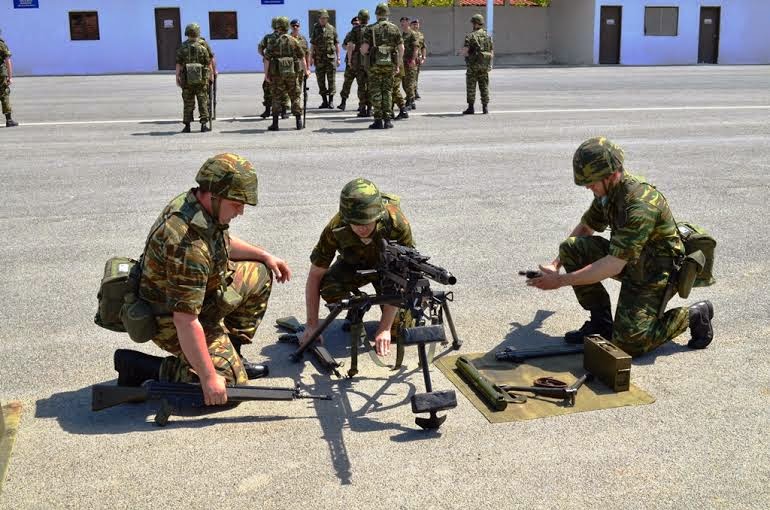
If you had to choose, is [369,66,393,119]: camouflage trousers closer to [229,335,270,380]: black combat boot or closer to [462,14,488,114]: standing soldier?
[462,14,488,114]: standing soldier

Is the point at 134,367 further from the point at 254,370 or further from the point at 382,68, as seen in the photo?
the point at 382,68

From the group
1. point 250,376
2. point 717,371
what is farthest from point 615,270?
point 250,376

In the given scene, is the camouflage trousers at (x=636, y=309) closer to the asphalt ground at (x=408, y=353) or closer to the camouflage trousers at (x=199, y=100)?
the asphalt ground at (x=408, y=353)

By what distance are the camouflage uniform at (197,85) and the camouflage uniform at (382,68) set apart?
306cm

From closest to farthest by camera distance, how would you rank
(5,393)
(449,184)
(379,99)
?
(5,393)
(449,184)
(379,99)

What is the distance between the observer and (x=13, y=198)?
9977 millimetres

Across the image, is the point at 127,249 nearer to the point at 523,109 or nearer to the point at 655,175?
the point at 655,175

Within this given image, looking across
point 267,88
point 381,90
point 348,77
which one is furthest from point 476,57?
point 267,88

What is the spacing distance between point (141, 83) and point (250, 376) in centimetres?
2724

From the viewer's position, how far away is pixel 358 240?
5242 millimetres

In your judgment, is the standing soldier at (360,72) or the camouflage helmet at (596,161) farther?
the standing soldier at (360,72)

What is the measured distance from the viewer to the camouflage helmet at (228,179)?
4145mm

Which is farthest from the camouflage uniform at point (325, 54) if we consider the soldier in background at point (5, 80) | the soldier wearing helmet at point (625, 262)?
the soldier wearing helmet at point (625, 262)

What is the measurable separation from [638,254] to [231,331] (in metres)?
2.51
